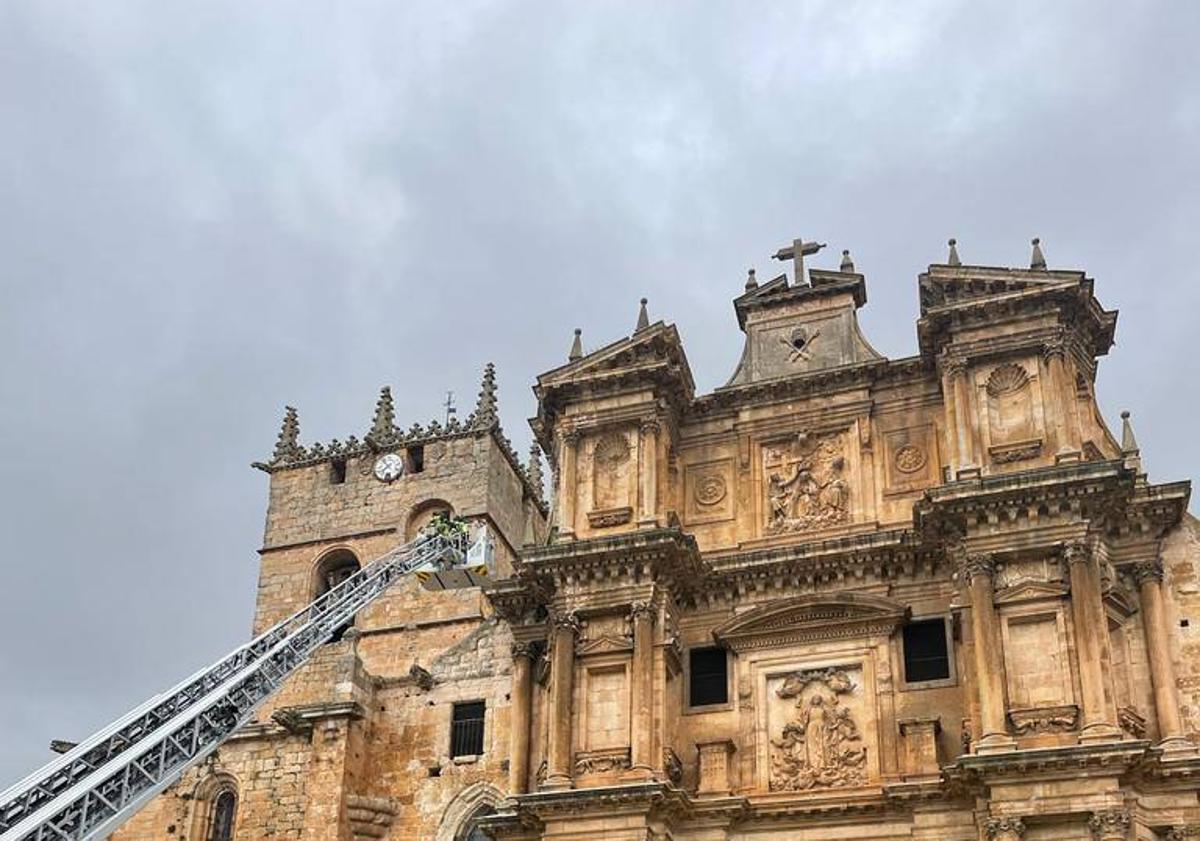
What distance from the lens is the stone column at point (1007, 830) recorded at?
20219 millimetres

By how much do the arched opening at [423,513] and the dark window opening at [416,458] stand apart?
1412mm

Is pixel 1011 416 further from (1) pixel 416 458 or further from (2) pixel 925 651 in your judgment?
(1) pixel 416 458

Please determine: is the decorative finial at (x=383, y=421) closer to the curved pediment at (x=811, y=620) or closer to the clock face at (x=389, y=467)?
the clock face at (x=389, y=467)

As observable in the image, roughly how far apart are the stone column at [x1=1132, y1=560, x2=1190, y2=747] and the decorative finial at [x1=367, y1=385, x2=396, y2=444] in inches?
1040

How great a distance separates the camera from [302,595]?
140ft

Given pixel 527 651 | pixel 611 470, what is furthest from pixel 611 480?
pixel 527 651

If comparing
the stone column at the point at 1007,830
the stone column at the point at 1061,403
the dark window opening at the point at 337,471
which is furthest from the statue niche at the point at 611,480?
the dark window opening at the point at 337,471

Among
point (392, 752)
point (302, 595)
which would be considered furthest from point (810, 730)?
point (302, 595)

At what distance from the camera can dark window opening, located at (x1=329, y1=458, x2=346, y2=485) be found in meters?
44.4

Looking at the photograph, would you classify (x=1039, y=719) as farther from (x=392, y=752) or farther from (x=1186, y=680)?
(x=392, y=752)

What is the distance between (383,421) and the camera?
Answer: 148ft

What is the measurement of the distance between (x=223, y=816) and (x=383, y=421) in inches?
713

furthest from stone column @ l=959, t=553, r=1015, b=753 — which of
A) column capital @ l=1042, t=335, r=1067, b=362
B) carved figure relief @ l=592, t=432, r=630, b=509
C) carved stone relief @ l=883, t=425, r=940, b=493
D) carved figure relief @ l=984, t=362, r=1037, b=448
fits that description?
carved figure relief @ l=592, t=432, r=630, b=509

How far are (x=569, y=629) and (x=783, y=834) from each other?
4605 mm
